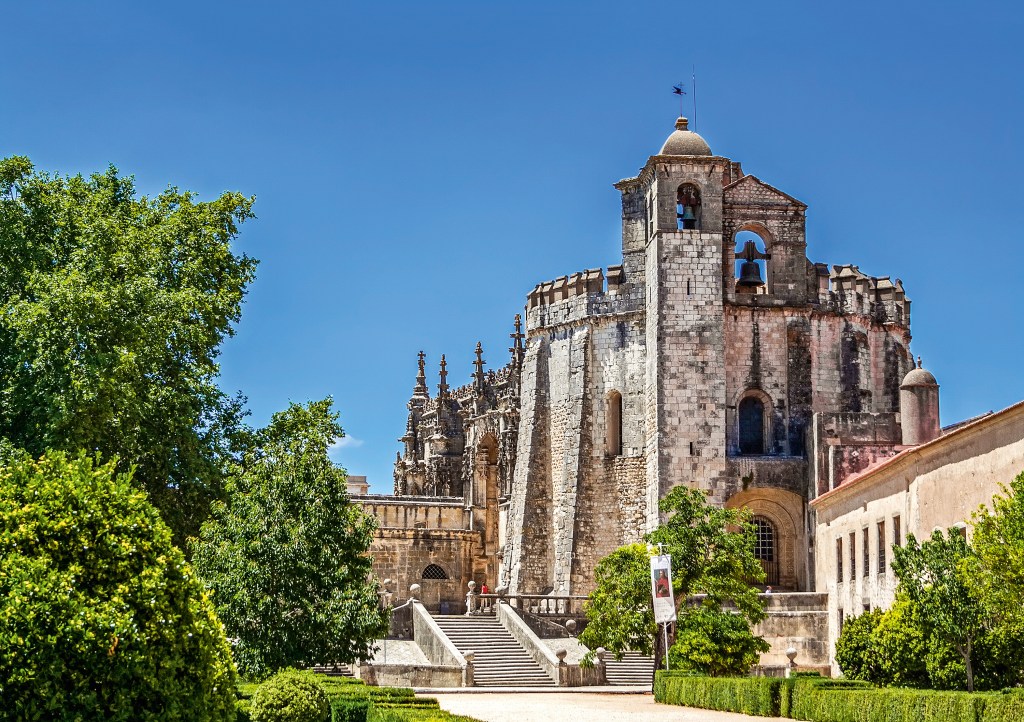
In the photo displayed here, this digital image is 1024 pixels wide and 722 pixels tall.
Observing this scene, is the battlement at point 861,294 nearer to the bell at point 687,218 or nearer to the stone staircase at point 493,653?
the bell at point 687,218

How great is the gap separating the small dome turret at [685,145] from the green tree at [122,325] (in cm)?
1842

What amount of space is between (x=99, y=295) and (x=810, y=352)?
26351 mm

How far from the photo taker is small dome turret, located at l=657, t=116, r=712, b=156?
150 feet

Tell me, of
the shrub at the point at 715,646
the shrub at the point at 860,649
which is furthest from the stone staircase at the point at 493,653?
the shrub at the point at 860,649

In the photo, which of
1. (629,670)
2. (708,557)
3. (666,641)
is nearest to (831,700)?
(666,641)

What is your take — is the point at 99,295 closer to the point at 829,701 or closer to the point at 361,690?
the point at 361,690

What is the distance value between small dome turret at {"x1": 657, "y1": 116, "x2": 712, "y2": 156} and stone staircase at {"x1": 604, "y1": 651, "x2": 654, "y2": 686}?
55.1ft

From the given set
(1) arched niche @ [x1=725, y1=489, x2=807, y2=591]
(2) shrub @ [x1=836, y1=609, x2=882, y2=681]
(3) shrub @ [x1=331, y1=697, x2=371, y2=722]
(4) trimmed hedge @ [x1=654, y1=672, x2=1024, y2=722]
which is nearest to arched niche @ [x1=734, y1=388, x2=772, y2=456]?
(1) arched niche @ [x1=725, y1=489, x2=807, y2=591]

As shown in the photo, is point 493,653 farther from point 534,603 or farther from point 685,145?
point 685,145

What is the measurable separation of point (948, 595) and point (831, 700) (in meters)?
2.52

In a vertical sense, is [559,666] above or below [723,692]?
above

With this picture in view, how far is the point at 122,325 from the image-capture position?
83.9ft

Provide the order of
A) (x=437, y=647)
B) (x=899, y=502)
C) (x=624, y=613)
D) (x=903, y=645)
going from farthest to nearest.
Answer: (x=437, y=647)
(x=624, y=613)
(x=899, y=502)
(x=903, y=645)

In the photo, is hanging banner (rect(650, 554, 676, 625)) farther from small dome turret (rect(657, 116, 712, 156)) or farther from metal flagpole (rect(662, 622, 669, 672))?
small dome turret (rect(657, 116, 712, 156))
